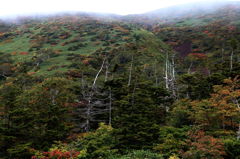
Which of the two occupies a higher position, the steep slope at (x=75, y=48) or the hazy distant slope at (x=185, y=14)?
the hazy distant slope at (x=185, y=14)

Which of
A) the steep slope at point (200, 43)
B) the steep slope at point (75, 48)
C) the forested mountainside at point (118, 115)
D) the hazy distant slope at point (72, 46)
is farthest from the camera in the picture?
the steep slope at point (200, 43)

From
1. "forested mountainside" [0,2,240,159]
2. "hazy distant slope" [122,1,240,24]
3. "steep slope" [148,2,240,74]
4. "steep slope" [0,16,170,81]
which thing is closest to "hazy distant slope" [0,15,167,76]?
"steep slope" [0,16,170,81]

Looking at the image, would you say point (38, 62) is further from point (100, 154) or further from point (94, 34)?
point (100, 154)

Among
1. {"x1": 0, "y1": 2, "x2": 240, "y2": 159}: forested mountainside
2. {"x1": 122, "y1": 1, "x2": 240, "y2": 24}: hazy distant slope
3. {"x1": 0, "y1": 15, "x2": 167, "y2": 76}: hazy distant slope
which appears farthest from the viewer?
{"x1": 122, "y1": 1, "x2": 240, "y2": 24}: hazy distant slope

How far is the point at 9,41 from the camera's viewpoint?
67.0m

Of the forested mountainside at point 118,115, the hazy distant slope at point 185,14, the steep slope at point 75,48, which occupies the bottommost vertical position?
the forested mountainside at point 118,115

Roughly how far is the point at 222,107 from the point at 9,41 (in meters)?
66.7

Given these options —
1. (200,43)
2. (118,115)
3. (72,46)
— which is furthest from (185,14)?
(118,115)

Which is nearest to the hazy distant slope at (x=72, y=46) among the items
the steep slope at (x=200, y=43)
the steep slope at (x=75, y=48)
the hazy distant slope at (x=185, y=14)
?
the steep slope at (x=75, y=48)

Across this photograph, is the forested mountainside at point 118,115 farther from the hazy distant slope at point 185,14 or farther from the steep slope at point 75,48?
the hazy distant slope at point 185,14

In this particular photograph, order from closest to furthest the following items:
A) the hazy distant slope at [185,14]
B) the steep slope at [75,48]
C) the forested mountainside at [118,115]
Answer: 1. the forested mountainside at [118,115]
2. the steep slope at [75,48]
3. the hazy distant slope at [185,14]

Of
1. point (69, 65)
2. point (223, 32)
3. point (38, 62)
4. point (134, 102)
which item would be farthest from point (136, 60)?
point (223, 32)

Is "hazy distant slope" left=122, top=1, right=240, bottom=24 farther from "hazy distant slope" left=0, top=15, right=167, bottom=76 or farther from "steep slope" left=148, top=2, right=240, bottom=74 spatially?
"hazy distant slope" left=0, top=15, right=167, bottom=76

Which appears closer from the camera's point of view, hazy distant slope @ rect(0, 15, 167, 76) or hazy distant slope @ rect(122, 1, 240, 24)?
hazy distant slope @ rect(0, 15, 167, 76)
